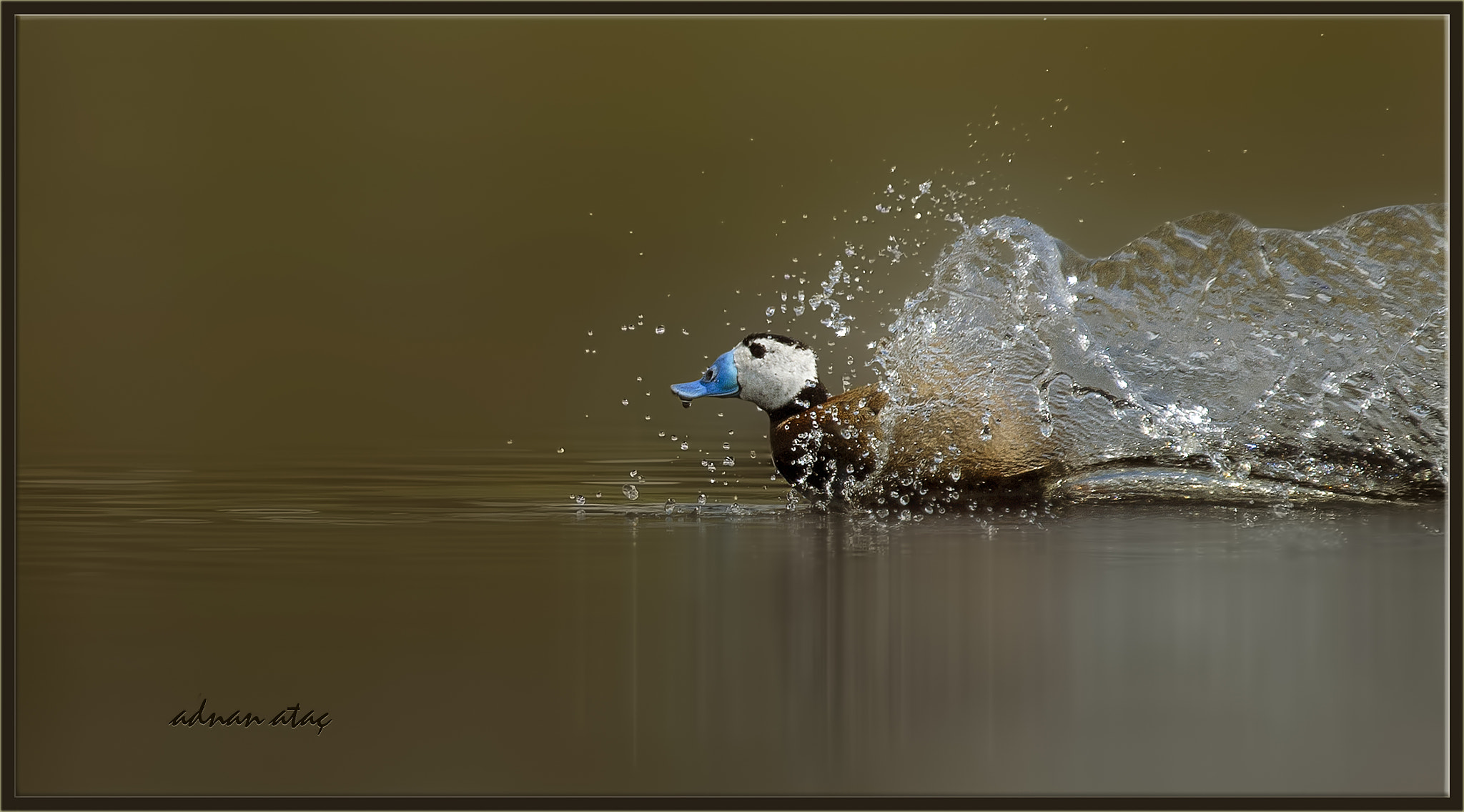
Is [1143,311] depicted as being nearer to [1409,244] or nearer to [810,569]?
[1409,244]

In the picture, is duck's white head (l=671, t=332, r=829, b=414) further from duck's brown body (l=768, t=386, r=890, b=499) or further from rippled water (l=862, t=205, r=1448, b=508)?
rippled water (l=862, t=205, r=1448, b=508)

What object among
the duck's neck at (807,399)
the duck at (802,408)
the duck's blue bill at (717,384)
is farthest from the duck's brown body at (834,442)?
the duck's blue bill at (717,384)

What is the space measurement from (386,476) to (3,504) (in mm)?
2340

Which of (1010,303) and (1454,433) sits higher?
(1010,303)

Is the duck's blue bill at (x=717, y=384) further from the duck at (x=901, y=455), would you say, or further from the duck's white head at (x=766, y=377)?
the duck at (x=901, y=455)

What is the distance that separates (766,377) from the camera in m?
5.77

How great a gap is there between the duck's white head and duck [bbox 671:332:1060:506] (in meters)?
0.12

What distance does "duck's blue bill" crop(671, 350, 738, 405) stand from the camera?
5.86m

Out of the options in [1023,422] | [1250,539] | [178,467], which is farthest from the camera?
[178,467]

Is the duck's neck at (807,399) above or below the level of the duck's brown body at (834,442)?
above

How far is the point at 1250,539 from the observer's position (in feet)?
14.3

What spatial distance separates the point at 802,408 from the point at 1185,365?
1.58m

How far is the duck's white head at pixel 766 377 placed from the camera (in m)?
5.71

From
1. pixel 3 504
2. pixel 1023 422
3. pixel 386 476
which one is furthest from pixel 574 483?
pixel 3 504
